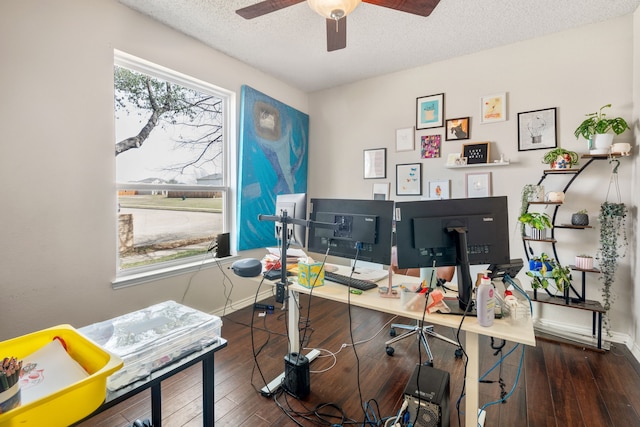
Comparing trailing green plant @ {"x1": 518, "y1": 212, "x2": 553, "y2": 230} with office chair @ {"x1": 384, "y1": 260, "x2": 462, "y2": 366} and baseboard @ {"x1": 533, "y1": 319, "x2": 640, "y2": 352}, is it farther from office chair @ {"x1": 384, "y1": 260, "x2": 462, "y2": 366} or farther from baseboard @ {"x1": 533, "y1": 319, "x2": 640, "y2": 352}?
baseboard @ {"x1": 533, "y1": 319, "x2": 640, "y2": 352}

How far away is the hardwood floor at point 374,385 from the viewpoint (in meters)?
1.65

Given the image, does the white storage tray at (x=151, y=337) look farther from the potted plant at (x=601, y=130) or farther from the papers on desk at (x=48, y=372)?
the potted plant at (x=601, y=130)

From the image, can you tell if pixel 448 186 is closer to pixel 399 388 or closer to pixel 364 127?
pixel 364 127

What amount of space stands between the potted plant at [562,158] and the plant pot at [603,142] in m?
0.15

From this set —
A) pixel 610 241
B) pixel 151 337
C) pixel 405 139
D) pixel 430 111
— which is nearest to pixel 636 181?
pixel 610 241

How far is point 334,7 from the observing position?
1.68 m

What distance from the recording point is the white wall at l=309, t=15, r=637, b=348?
2477 mm

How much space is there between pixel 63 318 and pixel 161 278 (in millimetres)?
688

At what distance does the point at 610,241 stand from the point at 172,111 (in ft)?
13.1

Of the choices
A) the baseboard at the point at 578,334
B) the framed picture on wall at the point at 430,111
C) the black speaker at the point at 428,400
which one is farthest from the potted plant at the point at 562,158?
the black speaker at the point at 428,400

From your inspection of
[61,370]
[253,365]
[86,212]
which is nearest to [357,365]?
[253,365]

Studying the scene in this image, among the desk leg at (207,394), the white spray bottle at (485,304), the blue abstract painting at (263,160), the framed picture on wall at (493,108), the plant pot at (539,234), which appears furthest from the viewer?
the blue abstract painting at (263,160)

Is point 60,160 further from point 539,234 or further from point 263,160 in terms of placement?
point 539,234

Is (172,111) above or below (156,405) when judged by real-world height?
above
